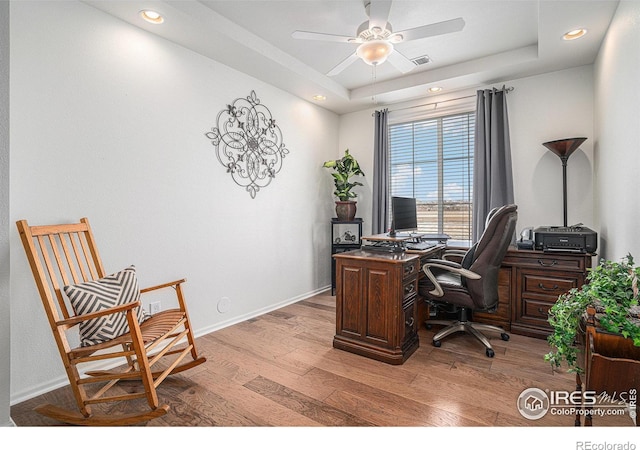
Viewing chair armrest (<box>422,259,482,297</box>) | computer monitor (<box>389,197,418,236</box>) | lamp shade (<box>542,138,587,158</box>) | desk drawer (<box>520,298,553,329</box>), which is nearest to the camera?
chair armrest (<box>422,259,482,297</box>)

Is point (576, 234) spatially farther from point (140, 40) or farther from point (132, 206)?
point (140, 40)

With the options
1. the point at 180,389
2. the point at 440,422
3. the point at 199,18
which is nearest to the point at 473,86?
the point at 199,18

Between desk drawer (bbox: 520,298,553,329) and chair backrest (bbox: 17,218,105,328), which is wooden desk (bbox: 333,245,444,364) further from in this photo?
chair backrest (bbox: 17,218,105,328)

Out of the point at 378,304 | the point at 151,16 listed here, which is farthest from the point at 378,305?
the point at 151,16

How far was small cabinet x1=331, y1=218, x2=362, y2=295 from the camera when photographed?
4078 millimetres

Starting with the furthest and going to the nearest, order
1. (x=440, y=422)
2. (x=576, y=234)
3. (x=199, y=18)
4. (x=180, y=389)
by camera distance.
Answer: (x=576, y=234), (x=199, y=18), (x=180, y=389), (x=440, y=422)

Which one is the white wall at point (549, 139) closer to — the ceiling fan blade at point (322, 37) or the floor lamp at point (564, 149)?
the floor lamp at point (564, 149)

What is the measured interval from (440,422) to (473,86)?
3.45 metres

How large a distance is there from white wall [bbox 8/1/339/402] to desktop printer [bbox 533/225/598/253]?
2.55 metres

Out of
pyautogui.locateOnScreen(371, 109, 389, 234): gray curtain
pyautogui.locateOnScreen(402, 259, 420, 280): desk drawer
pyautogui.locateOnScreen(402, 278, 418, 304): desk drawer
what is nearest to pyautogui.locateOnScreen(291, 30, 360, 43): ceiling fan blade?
pyautogui.locateOnScreen(402, 259, 420, 280): desk drawer

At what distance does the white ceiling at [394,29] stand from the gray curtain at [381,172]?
1.77 ft

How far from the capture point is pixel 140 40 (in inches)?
94.9

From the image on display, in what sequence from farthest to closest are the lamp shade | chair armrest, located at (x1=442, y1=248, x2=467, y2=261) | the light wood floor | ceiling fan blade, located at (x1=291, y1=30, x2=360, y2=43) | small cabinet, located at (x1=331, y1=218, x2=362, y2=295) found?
small cabinet, located at (x1=331, y1=218, x2=362, y2=295), chair armrest, located at (x1=442, y1=248, x2=467, y2=261), the lamp shade, ceiling fan blade, located at (x1=291, y1=30, x2=360, y2=43), the light wood floor

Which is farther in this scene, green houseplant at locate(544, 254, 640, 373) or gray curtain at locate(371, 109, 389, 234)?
gray curtain at locate(371, 109, 389, 234)
